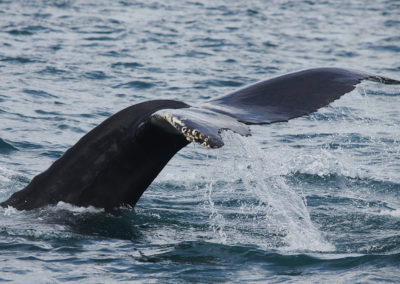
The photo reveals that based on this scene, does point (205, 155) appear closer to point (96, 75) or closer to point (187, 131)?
point (96, 75)

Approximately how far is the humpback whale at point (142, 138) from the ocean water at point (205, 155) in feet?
0.55

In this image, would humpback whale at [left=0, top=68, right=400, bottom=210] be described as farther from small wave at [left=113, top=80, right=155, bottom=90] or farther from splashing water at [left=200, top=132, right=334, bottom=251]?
small wave at [left=113, top=80, right=155, bottom=90]

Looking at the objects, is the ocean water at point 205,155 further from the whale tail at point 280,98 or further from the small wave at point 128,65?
the whale tail at point 280,98

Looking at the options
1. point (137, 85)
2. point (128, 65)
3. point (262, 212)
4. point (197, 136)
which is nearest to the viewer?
point (197, 136)

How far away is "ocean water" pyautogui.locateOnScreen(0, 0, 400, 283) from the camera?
5.50 meters

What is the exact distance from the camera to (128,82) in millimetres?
15117

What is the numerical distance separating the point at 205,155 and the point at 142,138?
5.22 metres

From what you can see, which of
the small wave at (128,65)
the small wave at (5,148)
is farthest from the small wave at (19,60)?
the small wave at (5,148)

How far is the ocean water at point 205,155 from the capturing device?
550 cm

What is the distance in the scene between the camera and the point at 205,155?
10.4m

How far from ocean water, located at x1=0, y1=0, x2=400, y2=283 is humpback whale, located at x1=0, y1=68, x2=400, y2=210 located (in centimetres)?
17

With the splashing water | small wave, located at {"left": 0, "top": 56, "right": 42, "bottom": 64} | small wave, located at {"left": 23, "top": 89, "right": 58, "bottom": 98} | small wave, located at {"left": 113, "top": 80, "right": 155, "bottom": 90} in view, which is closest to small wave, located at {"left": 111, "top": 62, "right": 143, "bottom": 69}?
small wave, located at {"left": 113, "top": 80, "right": 155, "bottom": 90}

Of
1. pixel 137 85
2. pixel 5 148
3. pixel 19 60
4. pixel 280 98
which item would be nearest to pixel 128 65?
pixel 137 85

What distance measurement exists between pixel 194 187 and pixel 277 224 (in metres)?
1.86
